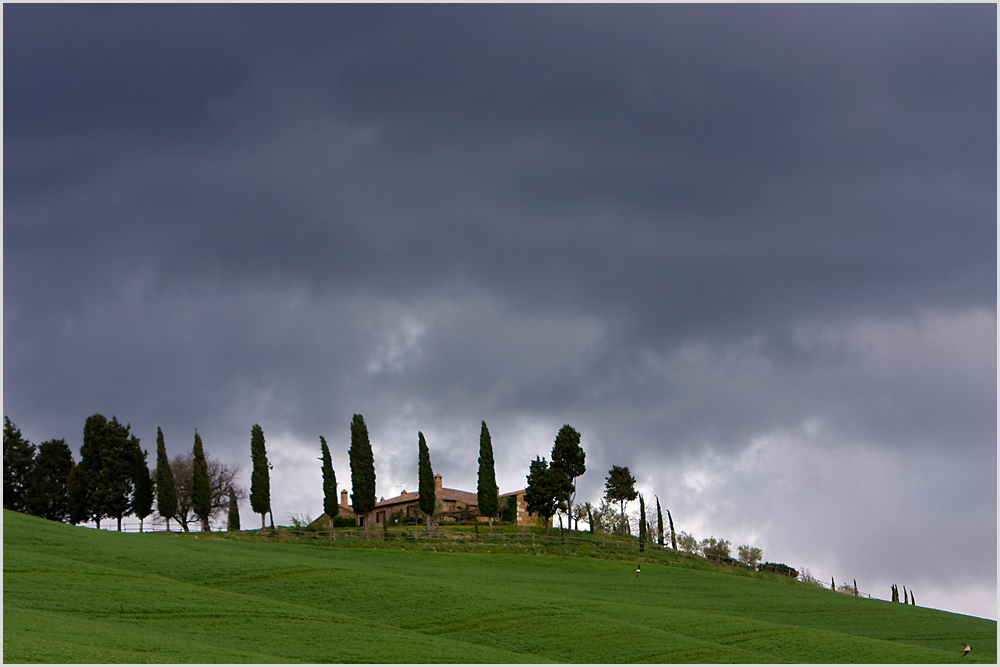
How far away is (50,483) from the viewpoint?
95.1m

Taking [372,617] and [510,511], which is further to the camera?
[510,511]

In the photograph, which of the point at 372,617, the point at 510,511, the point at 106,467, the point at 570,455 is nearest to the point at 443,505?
the point at 510,511

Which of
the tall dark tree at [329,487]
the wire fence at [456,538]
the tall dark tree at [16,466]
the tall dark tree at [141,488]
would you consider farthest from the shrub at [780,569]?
the tall dark tree at [16,466]

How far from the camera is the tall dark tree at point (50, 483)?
93188 mm

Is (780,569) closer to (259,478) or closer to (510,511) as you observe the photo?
(510,511)

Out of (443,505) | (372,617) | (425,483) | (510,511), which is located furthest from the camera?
(443,505)

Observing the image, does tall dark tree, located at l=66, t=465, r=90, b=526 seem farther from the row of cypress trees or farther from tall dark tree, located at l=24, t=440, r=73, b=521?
the row of cypress trees

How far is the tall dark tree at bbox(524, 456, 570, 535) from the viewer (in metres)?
83.1

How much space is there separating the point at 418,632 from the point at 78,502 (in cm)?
6323

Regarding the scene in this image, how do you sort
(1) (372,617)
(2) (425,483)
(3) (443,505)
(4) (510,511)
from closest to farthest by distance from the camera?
(1) (372,617), (2) (425,483), (4) (510,511), (3) (443,505)

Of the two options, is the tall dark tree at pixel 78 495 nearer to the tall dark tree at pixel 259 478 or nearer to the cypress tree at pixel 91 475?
the cypress tree at pixel 91 475

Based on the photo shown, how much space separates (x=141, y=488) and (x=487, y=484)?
3558 centimetres

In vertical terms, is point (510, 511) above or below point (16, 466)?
below

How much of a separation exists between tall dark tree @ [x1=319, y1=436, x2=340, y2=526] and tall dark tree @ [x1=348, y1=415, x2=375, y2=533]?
2000 millimetres
